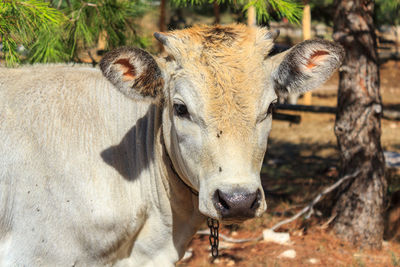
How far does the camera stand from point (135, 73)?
3.26 metres

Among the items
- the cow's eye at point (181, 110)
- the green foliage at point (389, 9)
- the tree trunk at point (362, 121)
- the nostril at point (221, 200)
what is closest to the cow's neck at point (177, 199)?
the cow's eye at point (181, 110)

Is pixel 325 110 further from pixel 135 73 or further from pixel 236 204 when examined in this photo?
pixel 236 204

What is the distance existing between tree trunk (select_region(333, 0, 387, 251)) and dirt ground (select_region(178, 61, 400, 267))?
0.32 metres

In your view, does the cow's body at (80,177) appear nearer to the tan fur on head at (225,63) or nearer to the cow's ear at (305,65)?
the tan fur on head at (225,63)

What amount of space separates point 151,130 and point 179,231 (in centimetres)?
79

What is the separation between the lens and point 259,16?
4.39 metres

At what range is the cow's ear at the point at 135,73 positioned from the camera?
10.3 ft

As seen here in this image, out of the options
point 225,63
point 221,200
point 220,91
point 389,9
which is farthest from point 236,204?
point 389,9

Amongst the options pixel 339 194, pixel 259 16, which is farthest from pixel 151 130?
pixel 339 194

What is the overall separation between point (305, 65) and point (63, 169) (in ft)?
5.89

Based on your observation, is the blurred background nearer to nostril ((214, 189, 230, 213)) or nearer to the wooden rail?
the wooden rail

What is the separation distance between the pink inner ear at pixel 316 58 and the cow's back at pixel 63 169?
3.97 ft

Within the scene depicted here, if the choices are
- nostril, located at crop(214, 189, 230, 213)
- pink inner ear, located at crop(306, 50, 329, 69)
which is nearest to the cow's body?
nostril, located at crop(214, 189, 230, 213)

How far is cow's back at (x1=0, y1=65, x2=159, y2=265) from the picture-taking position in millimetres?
3230
